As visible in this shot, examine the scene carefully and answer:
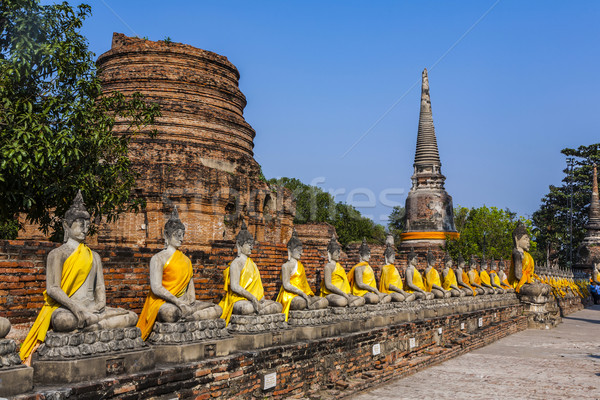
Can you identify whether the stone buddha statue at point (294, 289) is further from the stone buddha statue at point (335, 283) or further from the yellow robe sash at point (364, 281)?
the yellow robe sash at point (364, 281)

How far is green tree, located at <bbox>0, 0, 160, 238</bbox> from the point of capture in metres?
8.12

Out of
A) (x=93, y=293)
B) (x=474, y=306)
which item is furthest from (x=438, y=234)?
(x=93, y=293)

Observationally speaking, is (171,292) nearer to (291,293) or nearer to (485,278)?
(291,293)

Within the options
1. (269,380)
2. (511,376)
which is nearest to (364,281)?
(511,376)

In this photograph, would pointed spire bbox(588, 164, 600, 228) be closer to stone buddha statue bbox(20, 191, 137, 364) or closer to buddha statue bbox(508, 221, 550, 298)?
buddha statue bbox(508, 221, 550, 298)

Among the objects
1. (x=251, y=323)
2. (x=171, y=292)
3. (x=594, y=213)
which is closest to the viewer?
(x=171, y=292)

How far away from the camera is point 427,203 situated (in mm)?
34188

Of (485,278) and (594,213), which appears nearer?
(485,278)

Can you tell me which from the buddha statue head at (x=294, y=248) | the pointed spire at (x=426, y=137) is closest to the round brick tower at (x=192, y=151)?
the buddha statue head at (x=294, y=248)

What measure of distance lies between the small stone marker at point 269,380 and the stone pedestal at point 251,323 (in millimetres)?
476

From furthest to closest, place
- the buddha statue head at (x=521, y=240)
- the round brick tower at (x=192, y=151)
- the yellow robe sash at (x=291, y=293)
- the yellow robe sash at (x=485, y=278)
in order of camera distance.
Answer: the buddha statue head at (x=521, y=240)
the yellow robe sash at (x=485, y=278)
the round brick tower at (x=192, y=151)
the yellow robe sash at (x=291, y=293)

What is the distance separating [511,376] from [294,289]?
12.7ft

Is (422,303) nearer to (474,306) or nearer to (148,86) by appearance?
(474,306)

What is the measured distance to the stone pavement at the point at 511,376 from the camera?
24.5ft
